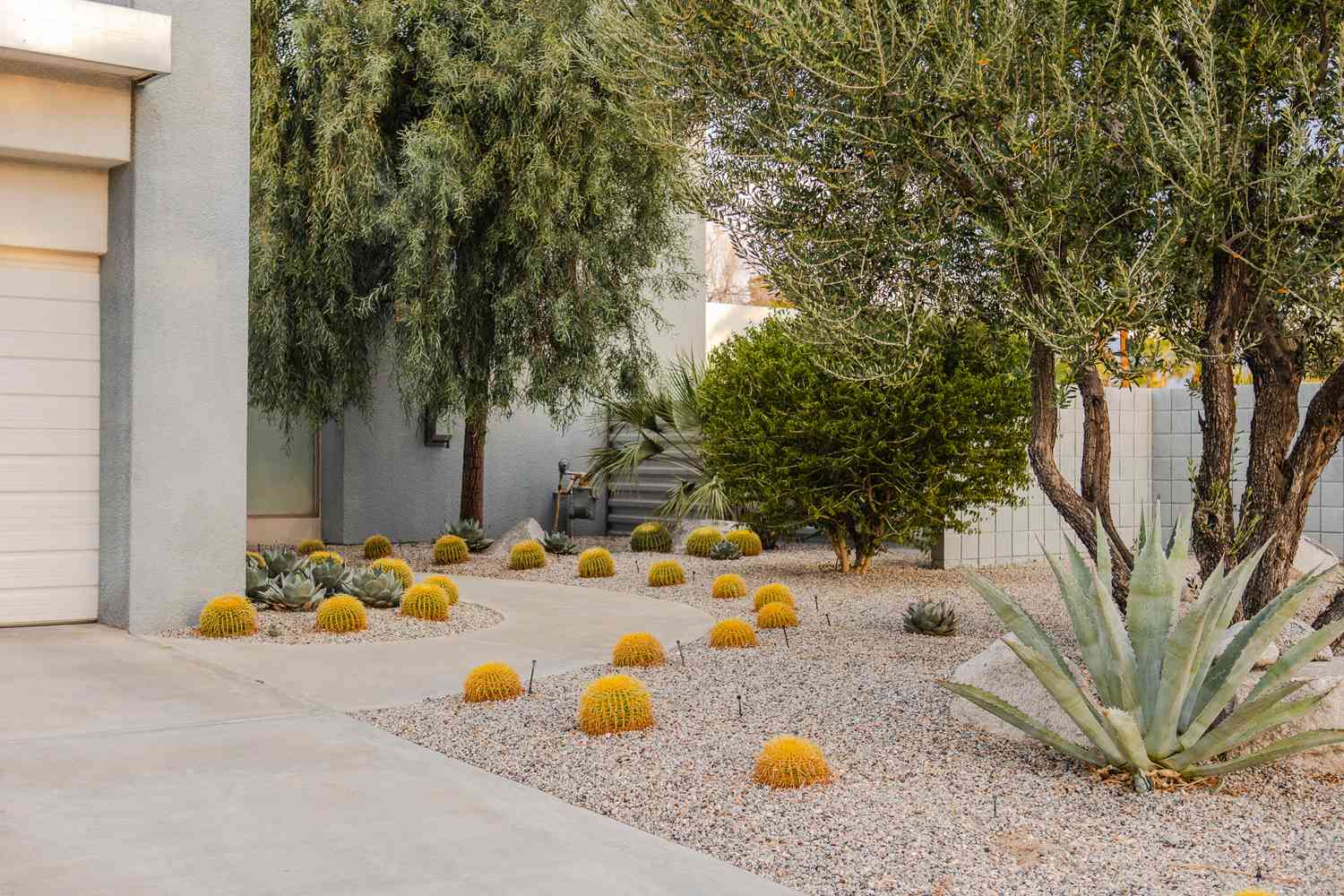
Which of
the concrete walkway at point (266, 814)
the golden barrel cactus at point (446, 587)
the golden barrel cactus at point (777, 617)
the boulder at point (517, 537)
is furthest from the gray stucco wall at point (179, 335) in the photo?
the boulder at point (517, 537)

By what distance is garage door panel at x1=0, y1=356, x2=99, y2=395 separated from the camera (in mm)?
7992

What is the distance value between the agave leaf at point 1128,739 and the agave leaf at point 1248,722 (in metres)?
0.15

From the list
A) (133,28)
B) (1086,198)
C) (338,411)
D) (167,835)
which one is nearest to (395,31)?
(338,411)

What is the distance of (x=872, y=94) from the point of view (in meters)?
5.89

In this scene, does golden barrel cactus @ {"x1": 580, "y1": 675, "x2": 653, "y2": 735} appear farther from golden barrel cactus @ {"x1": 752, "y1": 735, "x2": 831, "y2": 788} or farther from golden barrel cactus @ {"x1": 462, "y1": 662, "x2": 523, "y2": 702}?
golden barrel cactus @ {"x1": 752, "y1": 735, "x2": 831, "y2": 788}

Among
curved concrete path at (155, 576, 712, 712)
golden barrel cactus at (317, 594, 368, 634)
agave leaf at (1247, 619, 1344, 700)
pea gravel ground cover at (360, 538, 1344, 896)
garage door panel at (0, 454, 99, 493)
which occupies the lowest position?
curved concrete path at (155, 576, 712, 712)

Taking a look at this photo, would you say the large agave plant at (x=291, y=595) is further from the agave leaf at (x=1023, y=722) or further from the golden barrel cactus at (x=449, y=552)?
the agave leaf at (x=1023, y=722)

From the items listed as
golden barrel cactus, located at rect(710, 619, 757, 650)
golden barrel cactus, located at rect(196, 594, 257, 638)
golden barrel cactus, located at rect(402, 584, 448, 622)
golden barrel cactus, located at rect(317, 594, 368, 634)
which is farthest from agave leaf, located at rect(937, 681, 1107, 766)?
golden barrel cactus, located at rect(196, 594, 257, 638)

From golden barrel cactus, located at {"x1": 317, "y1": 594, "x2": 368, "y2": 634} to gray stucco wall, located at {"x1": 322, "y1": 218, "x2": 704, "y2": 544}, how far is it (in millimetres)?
6446

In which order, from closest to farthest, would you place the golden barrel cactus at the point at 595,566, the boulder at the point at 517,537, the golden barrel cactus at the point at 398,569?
the golden barrel cactus at the point at 398,569, the golden barrel cactus at the point at 595,566, the boulder at the point at 517,537

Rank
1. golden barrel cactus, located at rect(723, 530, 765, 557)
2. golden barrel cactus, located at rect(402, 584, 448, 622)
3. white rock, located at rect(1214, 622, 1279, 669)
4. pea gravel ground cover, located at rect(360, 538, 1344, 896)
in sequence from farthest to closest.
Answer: golden barrel cactus, located at rect(723, 530, 765, 557), golden barrel cactus, located at rect(402, 584, 448, 622), white rock, located at rect(1214, 622, 1279, 669), pea gravel ground cover, located at rect(360, 538, 1344, 896)

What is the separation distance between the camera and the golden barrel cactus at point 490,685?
6180 mm

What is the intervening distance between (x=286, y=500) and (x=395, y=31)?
5873 millimetres

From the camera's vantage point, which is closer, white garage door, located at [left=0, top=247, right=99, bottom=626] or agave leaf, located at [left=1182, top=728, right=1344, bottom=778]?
agave leaf, located at [left=1182, top=728, right=1344, bottom=778]
